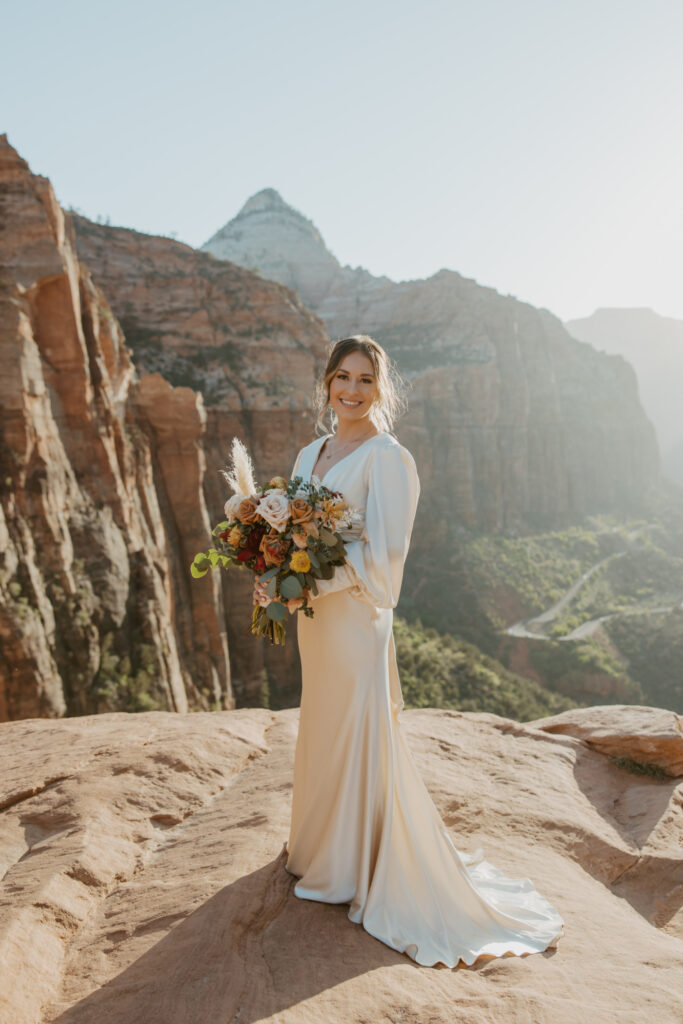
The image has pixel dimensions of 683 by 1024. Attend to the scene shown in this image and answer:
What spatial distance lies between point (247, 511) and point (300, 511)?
0.29 metres

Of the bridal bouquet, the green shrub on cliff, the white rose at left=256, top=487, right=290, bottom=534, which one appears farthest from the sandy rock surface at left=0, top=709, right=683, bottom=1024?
the green shrub on cliff

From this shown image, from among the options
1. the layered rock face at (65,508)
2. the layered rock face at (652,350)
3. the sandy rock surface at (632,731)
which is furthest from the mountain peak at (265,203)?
the sandy rock surface at (632,731)

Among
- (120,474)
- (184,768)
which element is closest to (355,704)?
(184,768)

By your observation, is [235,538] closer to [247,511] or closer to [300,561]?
[247,511]

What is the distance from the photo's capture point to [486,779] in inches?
199

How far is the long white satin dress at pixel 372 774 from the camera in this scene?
2.97 metres

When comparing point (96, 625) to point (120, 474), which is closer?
point (96, 625)

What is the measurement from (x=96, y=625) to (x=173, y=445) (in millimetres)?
8675

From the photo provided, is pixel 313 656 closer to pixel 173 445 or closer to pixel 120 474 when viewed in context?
pixel 120 474

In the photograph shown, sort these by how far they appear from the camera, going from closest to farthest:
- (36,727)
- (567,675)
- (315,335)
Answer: (36,727)
(315,335)
(567,675)

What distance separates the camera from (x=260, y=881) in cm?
315

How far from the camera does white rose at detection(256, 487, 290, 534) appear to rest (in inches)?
112

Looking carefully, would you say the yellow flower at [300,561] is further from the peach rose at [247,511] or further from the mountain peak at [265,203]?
→ the mountain peak at [265,203]

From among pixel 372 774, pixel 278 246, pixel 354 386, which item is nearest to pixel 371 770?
pixel 372 774
